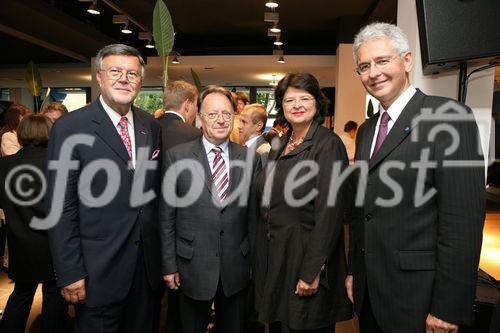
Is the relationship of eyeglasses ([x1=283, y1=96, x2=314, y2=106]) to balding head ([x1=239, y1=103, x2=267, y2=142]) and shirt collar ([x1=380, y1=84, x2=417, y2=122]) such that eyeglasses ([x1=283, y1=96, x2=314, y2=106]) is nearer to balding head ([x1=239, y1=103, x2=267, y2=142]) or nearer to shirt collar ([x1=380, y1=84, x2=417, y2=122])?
shirt collar ([x1=380, y1=84, x2=417, y2=122])

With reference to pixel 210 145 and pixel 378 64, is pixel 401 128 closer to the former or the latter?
pixel 378 64

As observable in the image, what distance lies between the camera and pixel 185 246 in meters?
2.07

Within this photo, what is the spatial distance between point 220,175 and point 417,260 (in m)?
1.05

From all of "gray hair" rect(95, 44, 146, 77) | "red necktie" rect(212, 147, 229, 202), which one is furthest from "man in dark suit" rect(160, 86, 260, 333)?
"gray hair" rect(95, 44, 146, 77)

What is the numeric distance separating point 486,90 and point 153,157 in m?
2.04

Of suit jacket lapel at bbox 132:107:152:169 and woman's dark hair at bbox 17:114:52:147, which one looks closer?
suit jacket lapel at bbox 132:107:152:169

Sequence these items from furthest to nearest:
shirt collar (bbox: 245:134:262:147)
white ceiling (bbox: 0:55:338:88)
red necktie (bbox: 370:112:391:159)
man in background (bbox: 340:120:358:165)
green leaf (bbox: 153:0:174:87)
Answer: white ceiling (bbox: 0:55:338:88) → man in background (bbox: 340:120:358:165) → shirt collar (bbox: 245:134:262:147) → green leaf (bbox: 153:0:174:87) → red necktie (bbox: 370:112:391:159)

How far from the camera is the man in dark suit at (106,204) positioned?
1.84 meters

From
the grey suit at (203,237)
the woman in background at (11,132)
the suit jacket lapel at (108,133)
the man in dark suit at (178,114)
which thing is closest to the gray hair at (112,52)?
the suit jacket lapel at (108,133)

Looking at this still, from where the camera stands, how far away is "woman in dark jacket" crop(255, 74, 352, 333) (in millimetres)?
1881

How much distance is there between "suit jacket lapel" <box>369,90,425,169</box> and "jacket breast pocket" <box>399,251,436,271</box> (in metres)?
0.37

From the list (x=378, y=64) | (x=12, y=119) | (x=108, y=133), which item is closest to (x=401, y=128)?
(x=378, y=64)

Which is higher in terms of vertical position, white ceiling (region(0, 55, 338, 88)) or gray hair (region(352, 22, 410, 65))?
white ceiling (region(0, 55, 338, 88))

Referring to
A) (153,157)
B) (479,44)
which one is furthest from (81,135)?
(479,44)
